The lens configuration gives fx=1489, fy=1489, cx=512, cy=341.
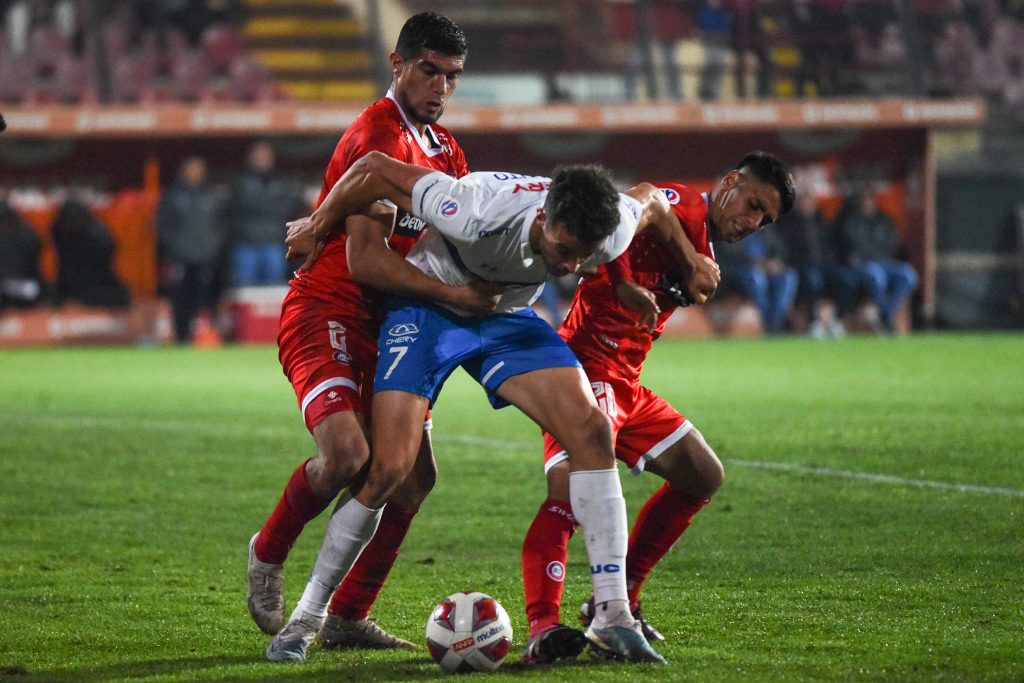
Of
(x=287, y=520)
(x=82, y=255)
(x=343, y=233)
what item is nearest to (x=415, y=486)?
(x=287, y=520)

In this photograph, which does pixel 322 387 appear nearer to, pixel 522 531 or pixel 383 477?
pixel 383 477

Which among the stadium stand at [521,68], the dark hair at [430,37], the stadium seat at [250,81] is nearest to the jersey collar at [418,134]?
the dark hair at [430,37]

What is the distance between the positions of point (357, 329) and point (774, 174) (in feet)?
5.23

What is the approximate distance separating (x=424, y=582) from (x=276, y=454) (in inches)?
160

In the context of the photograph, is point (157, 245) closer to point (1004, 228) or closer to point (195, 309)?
point (195, 309)

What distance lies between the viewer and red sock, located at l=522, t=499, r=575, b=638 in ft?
15.3

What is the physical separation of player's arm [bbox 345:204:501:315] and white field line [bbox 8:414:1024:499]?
3957 millimetres

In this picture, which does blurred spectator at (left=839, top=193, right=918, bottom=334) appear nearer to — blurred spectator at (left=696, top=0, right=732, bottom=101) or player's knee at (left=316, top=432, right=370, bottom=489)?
blurred spectator at (left=696, top=0, right=732, bottom=101)

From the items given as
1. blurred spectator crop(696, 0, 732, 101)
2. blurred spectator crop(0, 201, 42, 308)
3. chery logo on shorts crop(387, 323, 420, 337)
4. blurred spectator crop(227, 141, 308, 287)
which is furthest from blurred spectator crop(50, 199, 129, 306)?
chery logo on shorts crop(387, 323, 420, 337)

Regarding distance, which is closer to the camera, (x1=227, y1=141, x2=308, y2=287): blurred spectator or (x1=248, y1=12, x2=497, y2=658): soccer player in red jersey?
(x1=248, y1=12, x2=497, y2=658): soccer player in red jersey

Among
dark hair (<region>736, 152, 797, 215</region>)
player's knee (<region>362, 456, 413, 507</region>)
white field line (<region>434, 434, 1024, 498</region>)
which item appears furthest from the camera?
white field line (<region>434, 434, 1024, 498</region>)

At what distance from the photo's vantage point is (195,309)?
70.9ft

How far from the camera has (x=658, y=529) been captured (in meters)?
5.36

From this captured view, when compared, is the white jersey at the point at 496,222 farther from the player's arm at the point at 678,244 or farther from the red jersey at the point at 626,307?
the red jersey at the point at 626,307
